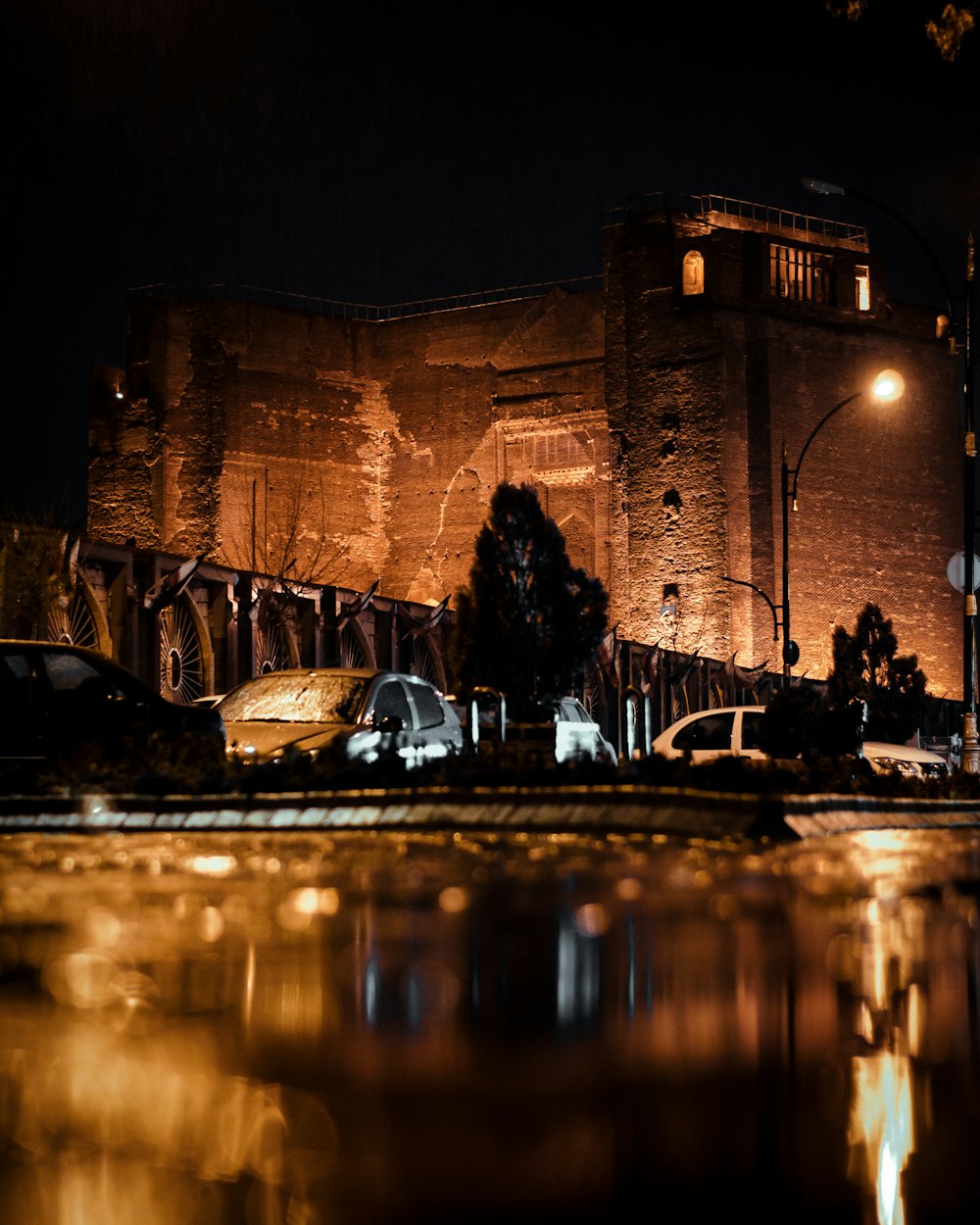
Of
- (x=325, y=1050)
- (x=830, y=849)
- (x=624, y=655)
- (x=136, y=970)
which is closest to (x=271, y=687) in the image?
(x=830, y=849)

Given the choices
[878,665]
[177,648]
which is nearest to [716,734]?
[177,648]

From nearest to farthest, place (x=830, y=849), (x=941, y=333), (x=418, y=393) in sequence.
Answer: (x=830, y=849), (x=941, y=333), (x=418, y=393)

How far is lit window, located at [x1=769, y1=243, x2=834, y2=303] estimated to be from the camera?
216ft

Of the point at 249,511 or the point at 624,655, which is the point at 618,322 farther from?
the point at 624,655

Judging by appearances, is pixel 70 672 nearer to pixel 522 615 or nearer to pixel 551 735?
pixel 551 735

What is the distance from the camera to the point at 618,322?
65.8m

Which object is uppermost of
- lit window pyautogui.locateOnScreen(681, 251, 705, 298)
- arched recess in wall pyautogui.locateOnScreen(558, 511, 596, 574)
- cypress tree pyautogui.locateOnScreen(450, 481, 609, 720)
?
lit window pyautogui.locateOnScreen(681, 251, 705, 298)

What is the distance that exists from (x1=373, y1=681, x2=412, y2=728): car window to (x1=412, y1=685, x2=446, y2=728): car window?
0.58 feet

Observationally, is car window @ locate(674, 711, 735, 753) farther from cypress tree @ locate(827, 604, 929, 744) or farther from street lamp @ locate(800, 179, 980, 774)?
cypress tree @ locate(827, 604, 929, 744)

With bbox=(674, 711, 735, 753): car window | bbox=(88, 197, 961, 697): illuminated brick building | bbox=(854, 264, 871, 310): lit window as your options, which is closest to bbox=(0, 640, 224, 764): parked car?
bbox=(674, 711, 735, 753): car window

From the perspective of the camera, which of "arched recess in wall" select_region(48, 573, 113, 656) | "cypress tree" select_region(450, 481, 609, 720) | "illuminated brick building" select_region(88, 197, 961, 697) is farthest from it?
"illuminated brick building" select_region(88, 197, 961, 697)

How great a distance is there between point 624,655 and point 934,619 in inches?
993

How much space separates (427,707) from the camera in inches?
686

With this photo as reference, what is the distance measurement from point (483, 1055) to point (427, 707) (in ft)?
44.6
